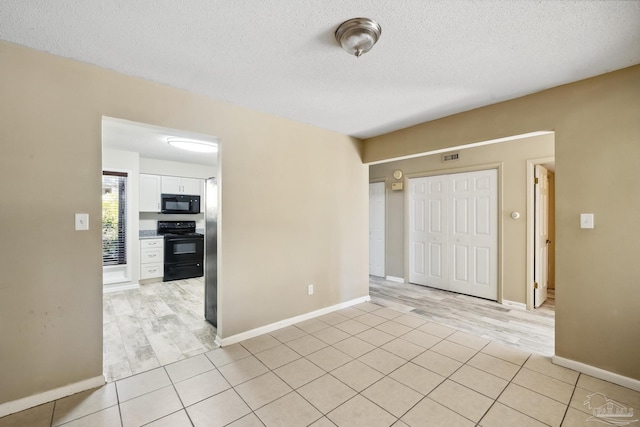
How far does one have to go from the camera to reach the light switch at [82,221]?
6.81ft

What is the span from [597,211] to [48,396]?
443 cm

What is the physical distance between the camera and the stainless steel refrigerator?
3.24 meters

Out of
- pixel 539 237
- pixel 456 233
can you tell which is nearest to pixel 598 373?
pixel 539 237

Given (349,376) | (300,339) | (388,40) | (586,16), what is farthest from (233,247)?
(586,16)

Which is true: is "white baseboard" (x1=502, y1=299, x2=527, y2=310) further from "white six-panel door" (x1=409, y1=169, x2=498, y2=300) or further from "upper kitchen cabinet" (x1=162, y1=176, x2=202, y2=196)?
"upper kitchen cabinet" (x1=162, y1=176, x2=202, y2=196)

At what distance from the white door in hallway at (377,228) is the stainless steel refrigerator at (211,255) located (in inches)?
139

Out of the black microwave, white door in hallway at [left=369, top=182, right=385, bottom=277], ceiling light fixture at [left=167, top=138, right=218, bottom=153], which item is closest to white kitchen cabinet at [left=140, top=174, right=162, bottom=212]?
the black microwave

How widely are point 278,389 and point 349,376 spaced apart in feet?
1.93

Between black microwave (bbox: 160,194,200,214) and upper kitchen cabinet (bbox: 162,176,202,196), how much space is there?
11 centimetres

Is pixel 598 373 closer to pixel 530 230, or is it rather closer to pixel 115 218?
pixel 530 230

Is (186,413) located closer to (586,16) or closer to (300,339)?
(300,339)

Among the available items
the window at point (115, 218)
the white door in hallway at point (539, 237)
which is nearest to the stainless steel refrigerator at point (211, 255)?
the window at point (115, 218)

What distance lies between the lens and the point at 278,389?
6.88 ft

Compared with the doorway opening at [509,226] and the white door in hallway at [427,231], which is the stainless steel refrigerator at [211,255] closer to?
the doorway opening at [509,226]
